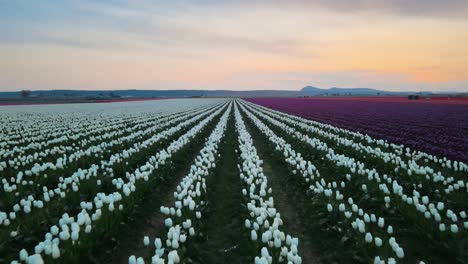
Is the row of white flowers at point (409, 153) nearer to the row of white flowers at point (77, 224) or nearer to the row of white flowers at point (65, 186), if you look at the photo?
the row of white flowers at point (77, 224)

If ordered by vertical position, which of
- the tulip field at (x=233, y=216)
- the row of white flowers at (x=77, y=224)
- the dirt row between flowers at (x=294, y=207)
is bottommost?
the dirt row between flowers at (x=294, y=207)

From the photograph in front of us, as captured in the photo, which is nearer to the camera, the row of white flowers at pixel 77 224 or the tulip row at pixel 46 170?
the row of white flowers at pixel 77 224

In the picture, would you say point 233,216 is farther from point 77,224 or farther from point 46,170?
point 46,170

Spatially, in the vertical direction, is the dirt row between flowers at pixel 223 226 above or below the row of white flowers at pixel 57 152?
below

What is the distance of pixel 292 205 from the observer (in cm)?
796

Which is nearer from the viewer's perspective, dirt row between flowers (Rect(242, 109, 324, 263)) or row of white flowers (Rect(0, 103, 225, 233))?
dirt row between flowers (Rect(242, 109, 324, 263))

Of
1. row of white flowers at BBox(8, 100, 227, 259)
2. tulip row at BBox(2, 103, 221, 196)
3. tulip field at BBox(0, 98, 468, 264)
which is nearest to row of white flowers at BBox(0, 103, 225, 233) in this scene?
tulip field at BBox(0, 98, 468, 264)

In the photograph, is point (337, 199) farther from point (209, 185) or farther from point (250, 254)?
point (209, 185)

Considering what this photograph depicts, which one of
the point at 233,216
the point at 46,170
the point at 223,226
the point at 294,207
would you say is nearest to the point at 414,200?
the point at 294,207

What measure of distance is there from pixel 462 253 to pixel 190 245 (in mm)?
4154

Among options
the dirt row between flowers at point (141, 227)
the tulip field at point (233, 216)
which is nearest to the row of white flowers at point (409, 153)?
the tulip field at point (233, 216)

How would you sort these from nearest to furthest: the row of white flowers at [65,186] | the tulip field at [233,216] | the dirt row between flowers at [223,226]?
the tulip field at [233,216], the dirt row between flowers at [223,226], the row of white flowers at [65,186]

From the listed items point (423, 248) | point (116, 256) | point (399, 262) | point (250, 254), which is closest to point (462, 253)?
point (423, 248)

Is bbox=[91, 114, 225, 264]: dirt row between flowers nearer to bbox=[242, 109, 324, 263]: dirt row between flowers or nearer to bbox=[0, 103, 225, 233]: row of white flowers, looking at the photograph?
bbox=[0, 103, 225, 233]: row of white flowers
